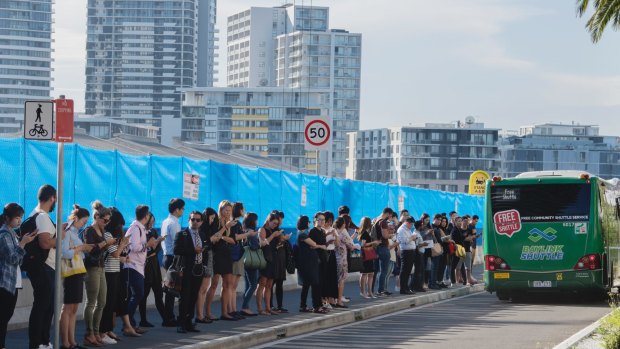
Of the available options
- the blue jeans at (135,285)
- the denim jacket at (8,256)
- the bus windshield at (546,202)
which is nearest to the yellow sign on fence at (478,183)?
the bus windshield at (546,202)

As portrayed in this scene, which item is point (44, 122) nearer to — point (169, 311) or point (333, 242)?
point (169, 311)

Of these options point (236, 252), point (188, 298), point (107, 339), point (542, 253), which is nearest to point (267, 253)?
point (236, 252)

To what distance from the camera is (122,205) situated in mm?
23922

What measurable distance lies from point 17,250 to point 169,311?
5721 millimetres

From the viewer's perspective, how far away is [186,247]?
20.5 meters

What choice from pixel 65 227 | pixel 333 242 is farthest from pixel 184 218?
pixel 65 227

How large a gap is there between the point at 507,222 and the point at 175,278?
477 inches

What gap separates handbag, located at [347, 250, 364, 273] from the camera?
2853 cm

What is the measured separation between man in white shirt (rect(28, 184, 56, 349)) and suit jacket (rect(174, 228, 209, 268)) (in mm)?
3624

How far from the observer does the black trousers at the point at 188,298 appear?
2042 cm

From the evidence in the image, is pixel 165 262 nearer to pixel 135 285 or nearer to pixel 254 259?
pixel 135 285

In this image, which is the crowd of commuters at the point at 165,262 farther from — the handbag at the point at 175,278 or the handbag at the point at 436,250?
the handbag at the point at 436,250

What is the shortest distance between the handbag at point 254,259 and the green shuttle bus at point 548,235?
8.35 metres

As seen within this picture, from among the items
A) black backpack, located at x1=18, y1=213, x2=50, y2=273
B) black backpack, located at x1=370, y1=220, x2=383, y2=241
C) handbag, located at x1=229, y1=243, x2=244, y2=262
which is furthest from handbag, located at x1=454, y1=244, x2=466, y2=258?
black backpack, located at x1=18, y1=213, x2=50, y2=273
